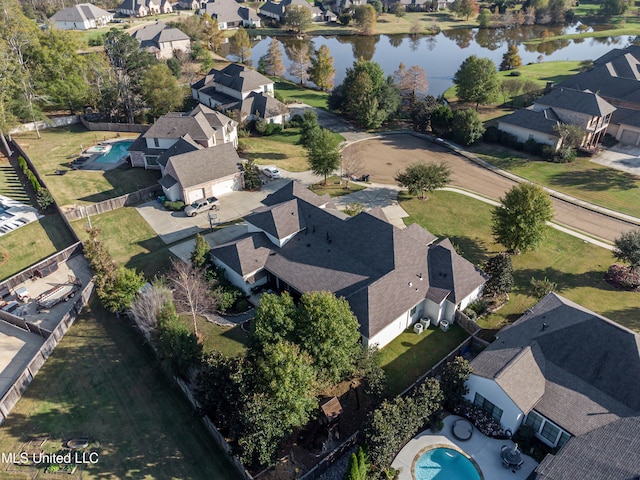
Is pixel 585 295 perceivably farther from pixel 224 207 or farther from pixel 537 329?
pixel 224 207

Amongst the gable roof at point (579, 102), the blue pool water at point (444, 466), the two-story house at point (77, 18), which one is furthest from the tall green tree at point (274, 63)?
the blue pool water at point (444, 466)

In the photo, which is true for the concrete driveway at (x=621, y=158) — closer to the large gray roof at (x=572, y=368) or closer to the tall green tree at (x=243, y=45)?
the large gray roof at (x=572, y=368)

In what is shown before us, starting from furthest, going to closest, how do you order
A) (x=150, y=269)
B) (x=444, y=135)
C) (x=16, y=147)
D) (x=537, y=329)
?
(x=444, y=135)
(x=16, y=147)
(x=150, y=269)
(x=537, y=329)

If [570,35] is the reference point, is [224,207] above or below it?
below

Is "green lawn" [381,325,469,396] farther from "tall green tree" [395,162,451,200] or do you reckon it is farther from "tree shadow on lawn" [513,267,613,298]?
"tall green tree" [395,162,451,200]

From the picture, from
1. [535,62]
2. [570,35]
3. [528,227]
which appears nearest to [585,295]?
[528,227]

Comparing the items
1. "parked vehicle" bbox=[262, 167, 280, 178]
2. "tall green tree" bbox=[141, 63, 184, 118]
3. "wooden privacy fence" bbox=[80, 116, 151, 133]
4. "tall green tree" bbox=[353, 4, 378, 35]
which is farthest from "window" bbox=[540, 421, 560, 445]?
"tall green tree" bbox=[353, 4, 378, 35]

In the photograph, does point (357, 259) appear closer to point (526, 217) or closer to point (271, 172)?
point (526, 217)
